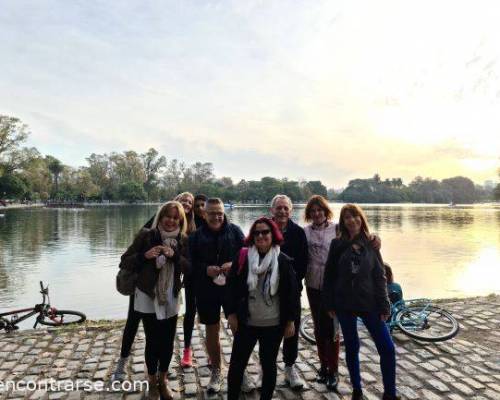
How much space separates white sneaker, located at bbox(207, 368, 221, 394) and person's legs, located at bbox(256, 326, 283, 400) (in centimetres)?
73

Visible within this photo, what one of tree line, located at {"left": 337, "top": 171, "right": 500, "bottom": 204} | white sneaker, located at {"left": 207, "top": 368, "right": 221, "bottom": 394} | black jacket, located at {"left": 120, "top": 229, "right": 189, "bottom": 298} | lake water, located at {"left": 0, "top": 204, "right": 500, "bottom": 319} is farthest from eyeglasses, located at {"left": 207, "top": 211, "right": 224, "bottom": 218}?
tree line, located at {"left": 337, "top": 171, "right": 500, "bottom": 204}

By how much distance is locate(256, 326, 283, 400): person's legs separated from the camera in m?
2.91

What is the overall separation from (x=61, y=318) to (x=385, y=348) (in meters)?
6.17

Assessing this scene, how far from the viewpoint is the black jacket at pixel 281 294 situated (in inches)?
115

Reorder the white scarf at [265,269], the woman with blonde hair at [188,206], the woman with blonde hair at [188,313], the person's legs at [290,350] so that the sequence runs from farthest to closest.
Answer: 1. the woman with blonde hair at [188,206]
2. the woman with blonde hair at [188,313]
3. the person's legs at [290,350]
4. the white scarf at [265,269]

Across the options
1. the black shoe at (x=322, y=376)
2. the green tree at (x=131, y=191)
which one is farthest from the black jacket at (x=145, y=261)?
the green tree at (x=131, y=191)

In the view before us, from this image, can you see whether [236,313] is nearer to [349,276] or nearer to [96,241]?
[349,276]

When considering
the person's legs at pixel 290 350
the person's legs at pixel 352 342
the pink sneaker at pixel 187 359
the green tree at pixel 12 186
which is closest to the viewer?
the person's legs at pixel 352 342

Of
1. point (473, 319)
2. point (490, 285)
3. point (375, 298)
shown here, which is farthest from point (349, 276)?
point (490, 285)

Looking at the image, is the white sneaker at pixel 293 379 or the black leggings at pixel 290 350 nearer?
the white sneaker at pixel 293 379

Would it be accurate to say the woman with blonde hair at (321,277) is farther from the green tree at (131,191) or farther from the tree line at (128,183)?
the green tree at (131,191)

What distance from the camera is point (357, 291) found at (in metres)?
3.23

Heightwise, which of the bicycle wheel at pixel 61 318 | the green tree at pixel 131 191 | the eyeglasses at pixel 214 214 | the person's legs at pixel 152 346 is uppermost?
the green tree at pixel 131 191

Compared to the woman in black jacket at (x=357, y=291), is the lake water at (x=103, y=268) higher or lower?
lower
